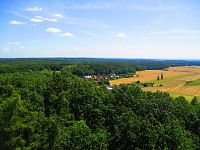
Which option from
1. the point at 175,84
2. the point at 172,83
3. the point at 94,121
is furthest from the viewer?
the point at 172,83

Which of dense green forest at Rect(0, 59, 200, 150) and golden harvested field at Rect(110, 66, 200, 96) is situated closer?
dense green forest at Rect(0, 59, 200, 150)

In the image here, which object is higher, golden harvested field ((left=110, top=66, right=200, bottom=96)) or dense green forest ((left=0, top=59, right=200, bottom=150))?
dense green forest ((left=0, top=59, right=200, bottom=150))

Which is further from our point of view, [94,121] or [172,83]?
[172,83]

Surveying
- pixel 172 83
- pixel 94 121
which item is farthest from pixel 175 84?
pixel 94 121

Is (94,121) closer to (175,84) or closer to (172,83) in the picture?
(175,84)

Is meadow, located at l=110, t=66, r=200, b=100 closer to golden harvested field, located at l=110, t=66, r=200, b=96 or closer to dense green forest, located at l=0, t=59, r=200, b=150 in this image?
golden harvested field, located at l=110, t=66, r=200, b=96

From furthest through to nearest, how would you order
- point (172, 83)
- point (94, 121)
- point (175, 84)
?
1. point (172, 83)
2. point (175, 84)
3. point (94, 121)

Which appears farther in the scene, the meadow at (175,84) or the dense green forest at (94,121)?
the meadow at (175,84)

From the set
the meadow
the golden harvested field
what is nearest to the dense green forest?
the meadow

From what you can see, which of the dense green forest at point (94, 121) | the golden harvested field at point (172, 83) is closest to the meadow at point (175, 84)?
the golden harvested field at point (172, 83)

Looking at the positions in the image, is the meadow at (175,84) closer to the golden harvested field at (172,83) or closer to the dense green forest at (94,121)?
the golden harvested field at (172,83)

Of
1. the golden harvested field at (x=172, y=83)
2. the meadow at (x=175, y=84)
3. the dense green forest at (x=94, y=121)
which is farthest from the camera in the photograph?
the golden harvested field at (x=172, y=83)

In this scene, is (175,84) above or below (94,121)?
below
